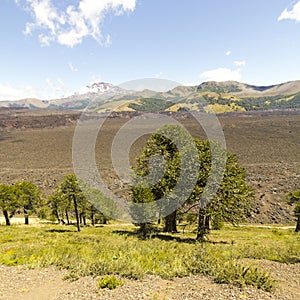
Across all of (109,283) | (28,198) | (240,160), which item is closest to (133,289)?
(109,283)

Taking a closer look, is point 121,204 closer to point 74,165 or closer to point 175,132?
point 175,132

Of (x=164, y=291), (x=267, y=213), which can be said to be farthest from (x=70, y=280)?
(x=267, y=213)

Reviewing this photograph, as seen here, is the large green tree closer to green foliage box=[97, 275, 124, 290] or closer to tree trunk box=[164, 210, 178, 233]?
tree trunk box=[164, 210, 178, 233]

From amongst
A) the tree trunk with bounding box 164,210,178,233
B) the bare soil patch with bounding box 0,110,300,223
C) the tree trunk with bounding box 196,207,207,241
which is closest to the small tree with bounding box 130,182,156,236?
the tree trunk with bounding box 164,210,178,233

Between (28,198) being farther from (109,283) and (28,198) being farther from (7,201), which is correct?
(109,283)

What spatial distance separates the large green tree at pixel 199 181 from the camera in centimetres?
2148

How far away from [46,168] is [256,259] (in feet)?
303

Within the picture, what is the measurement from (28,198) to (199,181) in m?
32.6

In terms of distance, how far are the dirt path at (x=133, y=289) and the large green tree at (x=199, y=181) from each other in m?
10.7

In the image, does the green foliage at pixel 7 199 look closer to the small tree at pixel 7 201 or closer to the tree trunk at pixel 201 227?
the small tree at pixel 7 201

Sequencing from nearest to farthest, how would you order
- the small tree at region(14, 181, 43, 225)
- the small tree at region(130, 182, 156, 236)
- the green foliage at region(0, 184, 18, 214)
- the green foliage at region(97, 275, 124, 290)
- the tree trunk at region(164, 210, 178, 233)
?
the green foliage at region(97, 275, 124, 290) → the small tree at region(130, 182, 156, 236) → the tree trunk at region(164, 210, 178, 233) → the green foliage at region(0, 184, 18, 214) → the small tree at region(14, 181, 43, 225)

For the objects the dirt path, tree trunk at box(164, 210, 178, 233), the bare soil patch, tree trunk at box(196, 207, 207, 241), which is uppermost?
the dirt path

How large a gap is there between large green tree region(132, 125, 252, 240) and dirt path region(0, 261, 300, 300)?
35.2ft

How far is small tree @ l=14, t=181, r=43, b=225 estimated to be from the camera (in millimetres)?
41094
